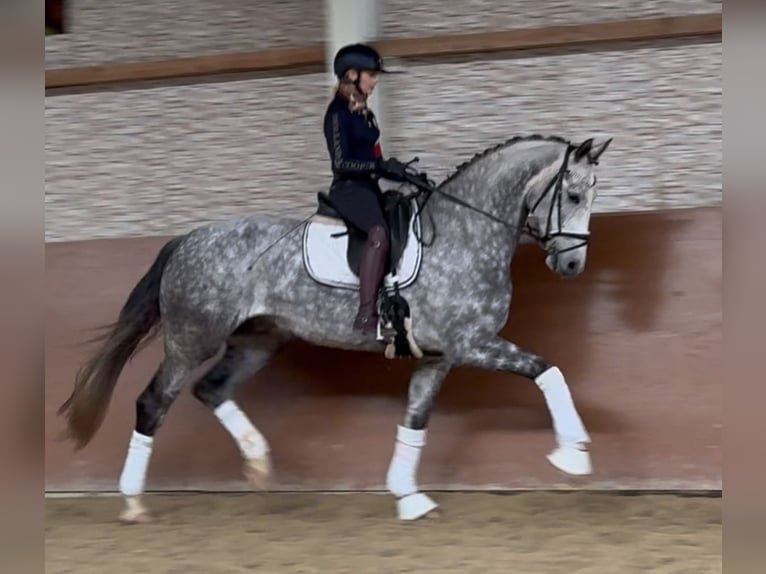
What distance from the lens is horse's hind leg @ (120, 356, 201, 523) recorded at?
3926 mm

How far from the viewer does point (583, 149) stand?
3.52 meters

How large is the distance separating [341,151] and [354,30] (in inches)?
40.2

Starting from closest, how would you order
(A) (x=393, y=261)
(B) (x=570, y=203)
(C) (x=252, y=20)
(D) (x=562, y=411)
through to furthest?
1. (D) (x=562, y=411)
2. (B) (x=570, y=203)
3. (A) (x=393, y=261)
4. (C) (x=252, y=20)

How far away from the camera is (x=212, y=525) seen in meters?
3.82

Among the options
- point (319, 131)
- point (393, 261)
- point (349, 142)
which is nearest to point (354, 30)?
point (319, 131)

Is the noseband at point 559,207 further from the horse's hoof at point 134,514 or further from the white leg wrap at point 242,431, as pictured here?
the horse's hoof at point 134,514

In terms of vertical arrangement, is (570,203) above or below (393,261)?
above

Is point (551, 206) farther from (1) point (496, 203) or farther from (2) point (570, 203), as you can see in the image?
(1) point (496, 203)

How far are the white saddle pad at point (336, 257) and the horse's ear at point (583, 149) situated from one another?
2.42 ft

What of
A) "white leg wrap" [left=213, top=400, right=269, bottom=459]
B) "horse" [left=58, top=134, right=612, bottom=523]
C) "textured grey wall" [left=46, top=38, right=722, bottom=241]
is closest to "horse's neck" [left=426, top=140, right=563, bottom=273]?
"horse" [left=58, top=134, right=612, bottom=523]

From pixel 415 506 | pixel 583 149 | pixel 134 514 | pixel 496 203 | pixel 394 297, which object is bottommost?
pixel 134 514

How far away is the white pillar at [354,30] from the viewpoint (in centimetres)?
438

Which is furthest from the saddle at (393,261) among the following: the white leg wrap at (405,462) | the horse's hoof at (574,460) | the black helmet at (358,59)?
the horse's hoof at (574,460)

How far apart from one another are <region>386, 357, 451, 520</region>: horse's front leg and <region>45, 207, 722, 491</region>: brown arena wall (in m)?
0.40
